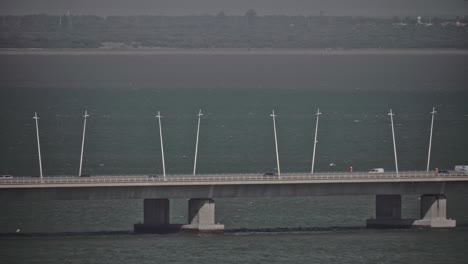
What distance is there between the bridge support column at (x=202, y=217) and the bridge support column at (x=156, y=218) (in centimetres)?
111

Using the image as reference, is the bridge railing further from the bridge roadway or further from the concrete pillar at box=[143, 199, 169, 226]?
the concrete pillar at box=[143, 199, 169, 226]

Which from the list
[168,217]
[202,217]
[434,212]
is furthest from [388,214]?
[168,217]

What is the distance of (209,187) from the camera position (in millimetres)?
117375

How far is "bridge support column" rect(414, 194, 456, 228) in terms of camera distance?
118750 millimetres

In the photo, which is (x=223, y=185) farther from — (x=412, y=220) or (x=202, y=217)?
(x=412, y=220)

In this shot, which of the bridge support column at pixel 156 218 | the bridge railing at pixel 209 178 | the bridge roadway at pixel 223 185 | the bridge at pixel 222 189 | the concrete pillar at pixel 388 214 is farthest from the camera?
the concrete pillar at pixel 388 214

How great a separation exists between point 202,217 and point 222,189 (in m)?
2.54

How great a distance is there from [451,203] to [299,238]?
791 inches

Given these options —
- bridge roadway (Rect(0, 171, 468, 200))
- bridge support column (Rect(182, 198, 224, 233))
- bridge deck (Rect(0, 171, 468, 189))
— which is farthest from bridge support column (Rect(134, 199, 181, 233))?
bridge deck (Rect(0, 171, 468, 189))

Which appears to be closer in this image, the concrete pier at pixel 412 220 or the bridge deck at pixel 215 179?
the bridge deck at pixel 215 179

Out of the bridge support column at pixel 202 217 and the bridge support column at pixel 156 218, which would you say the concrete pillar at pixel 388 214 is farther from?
the bridge support column at pixel 156 218

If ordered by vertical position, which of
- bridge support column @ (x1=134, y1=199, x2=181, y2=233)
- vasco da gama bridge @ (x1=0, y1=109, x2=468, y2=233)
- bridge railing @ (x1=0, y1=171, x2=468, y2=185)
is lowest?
bridge support column @ (x1=134, y1=199, x2=181, y2=233)

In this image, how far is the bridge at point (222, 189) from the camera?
379ft

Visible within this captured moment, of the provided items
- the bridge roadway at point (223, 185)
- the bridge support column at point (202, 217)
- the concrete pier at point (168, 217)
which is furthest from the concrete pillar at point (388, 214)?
the concrete pier at point (168, 217)
